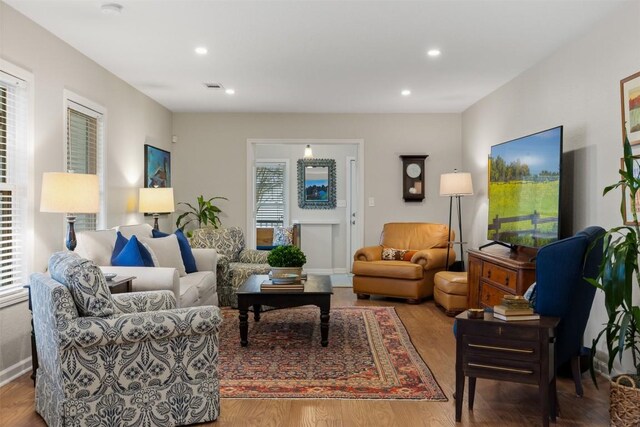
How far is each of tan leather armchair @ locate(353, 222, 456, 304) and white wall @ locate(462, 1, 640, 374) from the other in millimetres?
1803

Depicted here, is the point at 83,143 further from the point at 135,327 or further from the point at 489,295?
the point at 489,295

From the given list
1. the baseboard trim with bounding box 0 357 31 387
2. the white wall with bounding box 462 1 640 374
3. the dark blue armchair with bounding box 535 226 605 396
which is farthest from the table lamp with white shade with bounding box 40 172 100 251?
the white wall with bounding box 462 1 640 374

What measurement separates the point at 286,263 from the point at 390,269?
2.15m

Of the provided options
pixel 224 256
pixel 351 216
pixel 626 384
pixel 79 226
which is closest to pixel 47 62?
pixel 79 226

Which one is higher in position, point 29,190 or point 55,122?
point 55,122

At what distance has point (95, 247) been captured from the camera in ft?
13.5

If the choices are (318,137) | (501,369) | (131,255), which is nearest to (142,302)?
(131,255)

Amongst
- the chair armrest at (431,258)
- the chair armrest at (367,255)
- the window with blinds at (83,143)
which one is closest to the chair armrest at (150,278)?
the window with blinds at (83,143)

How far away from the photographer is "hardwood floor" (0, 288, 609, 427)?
2713mm

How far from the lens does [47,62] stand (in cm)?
391

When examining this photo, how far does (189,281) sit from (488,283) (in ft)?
8.56

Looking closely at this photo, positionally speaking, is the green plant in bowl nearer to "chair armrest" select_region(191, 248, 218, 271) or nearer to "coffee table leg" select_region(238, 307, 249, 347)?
"coffee table leg" select_region(238, 307, 249, 347)

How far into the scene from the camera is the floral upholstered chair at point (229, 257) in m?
5.64

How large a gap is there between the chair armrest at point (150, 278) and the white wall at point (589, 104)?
10.0 ft
